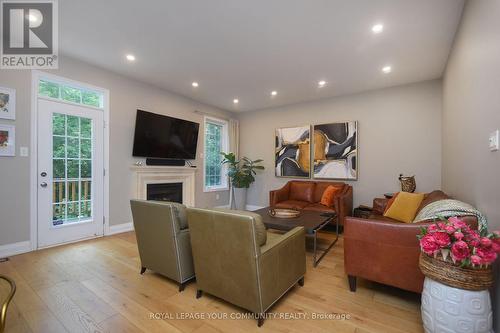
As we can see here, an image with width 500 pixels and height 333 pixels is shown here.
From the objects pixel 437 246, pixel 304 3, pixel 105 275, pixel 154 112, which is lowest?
pixel 105 275

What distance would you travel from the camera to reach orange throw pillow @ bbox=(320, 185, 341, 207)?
4203 millimetres

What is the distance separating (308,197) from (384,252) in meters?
2.90

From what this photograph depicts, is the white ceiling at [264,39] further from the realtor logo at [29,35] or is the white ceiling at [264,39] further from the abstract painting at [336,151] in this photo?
the abstract painting at [336,151]

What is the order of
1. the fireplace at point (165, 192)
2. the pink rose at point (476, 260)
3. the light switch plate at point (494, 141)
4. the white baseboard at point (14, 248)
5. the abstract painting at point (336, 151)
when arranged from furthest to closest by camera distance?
the abstract painting at point (336, 151) < the fireplace at point (165, 192) < the white baseboard at point (14, 248) < the light switch plate at point (494, 141) < the pink rose at point (476, 260)

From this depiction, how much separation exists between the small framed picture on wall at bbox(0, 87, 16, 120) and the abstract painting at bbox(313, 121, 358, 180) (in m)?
4.97

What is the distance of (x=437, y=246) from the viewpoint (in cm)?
135

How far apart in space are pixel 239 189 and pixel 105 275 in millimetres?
4062

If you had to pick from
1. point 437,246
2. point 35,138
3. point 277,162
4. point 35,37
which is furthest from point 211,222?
point 277,162

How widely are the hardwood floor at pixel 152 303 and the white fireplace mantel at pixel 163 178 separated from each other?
1641 millimetres

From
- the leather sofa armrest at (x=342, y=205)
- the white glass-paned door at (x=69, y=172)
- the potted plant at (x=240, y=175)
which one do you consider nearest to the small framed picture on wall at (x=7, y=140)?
the white glass-paned door at (x=69, y=172)

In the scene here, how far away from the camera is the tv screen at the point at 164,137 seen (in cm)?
413

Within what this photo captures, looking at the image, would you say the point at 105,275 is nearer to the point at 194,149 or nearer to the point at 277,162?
the point at 194,149

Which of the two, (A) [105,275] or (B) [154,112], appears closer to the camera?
(A) [105,275]

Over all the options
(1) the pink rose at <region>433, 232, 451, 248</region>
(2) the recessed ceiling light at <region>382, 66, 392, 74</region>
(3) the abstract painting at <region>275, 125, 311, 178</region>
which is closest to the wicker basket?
(1) the pink rose at <region>433, 232, 451, 248</region>
